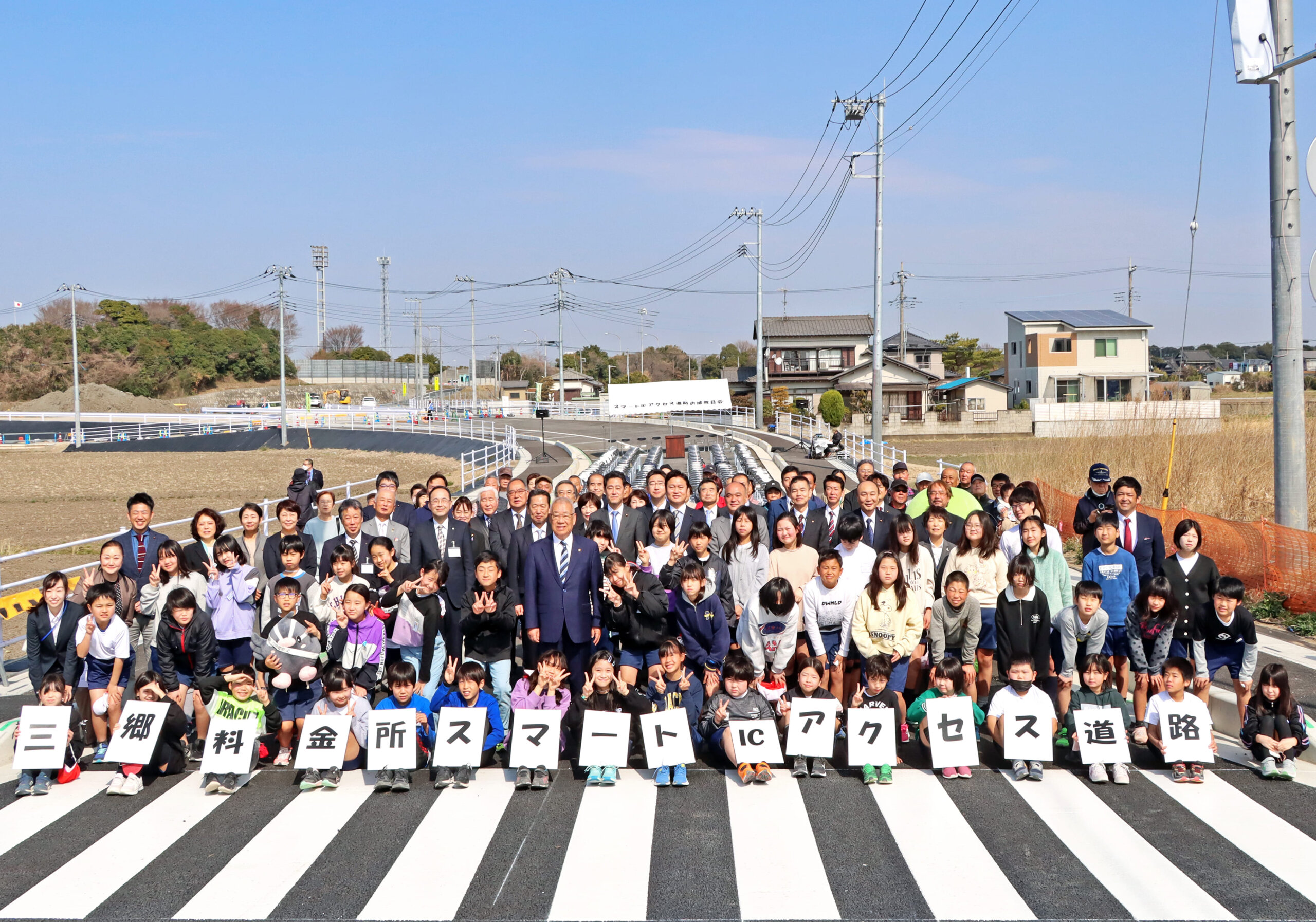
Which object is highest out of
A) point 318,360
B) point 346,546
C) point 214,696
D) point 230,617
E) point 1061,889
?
point 318,360

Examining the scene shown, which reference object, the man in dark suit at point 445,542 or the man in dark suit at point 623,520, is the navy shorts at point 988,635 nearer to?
the man in dark suit at point 623,520

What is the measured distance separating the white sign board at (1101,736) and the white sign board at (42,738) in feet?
22.2

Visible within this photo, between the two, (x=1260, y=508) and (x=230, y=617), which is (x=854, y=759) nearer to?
(x=230, y=617)

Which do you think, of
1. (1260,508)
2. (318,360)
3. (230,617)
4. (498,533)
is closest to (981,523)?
(498,533)

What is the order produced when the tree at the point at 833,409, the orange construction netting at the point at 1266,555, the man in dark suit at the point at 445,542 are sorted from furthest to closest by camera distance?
the tree at the point at 833,409 < the orange construction netting at the point at 1266,555 < the man in dark suit at the point at 445,542

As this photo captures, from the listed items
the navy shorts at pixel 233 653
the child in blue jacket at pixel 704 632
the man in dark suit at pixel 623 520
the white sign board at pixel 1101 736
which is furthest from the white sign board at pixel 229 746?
the white sign board at pixel 1101 736

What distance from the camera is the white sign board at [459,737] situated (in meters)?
7.28

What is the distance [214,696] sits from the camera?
7.68 meters

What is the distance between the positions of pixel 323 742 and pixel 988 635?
16.9ft

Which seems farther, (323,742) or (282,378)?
(282,378)

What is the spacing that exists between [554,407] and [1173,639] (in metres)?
70.4

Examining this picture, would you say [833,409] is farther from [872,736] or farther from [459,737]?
[459,737]

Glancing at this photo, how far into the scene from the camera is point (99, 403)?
83.2 m

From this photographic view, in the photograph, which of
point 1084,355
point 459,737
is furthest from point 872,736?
point 1084,355
